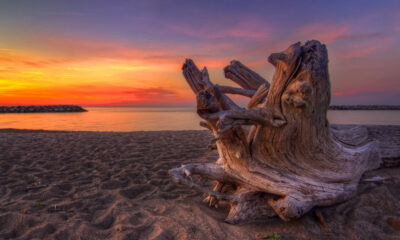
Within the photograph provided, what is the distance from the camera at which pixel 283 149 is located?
314 cm

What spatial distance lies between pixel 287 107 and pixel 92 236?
290 cm

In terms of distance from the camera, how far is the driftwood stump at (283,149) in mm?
2848

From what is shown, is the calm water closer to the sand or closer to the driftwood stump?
the sand

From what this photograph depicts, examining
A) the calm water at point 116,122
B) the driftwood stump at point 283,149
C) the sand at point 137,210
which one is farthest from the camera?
the calm water at point 116,122

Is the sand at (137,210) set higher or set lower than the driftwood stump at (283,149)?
lower

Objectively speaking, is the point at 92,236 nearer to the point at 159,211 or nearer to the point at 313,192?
the point at 159,211

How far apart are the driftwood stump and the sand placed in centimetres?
24

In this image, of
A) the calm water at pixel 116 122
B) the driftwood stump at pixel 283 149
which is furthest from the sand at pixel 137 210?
the calm water at pixel 116 122

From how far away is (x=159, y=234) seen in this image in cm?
251

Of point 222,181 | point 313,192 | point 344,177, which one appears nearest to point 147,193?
point 222,181

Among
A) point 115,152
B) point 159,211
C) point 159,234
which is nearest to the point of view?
point 159,234

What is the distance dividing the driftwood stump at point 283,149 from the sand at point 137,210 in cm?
24

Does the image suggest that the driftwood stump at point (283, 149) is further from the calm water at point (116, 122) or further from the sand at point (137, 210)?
the calm water at point (116, 122)

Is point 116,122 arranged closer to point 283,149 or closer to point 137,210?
point 137,210
